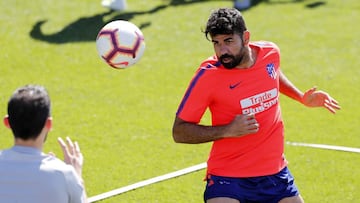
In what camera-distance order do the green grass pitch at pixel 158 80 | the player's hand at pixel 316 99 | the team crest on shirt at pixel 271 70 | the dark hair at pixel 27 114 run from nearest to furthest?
the dark hair at pixel 27 114
the team crest on shirt at pixel 271 70
the player's hand at pixel 316 99
the green grass pitch at pixel 158 80

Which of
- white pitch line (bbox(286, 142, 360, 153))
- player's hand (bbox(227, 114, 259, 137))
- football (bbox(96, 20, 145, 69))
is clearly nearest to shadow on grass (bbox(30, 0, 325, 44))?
white pitch line (bbox(286, 142, 360, 153))

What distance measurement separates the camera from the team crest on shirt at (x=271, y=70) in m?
7.44

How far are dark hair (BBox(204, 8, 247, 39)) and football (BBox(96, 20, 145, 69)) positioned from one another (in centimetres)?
174

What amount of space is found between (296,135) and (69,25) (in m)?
7.46

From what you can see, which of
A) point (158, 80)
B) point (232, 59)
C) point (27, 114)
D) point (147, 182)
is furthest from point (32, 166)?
point (158, 80)

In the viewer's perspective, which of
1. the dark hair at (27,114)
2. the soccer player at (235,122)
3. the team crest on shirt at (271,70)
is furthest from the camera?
the team crest on shirt at (271,70)

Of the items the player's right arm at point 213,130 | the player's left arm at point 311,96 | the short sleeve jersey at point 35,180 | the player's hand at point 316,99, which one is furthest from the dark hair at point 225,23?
the short sleeve jersey at point 35,180

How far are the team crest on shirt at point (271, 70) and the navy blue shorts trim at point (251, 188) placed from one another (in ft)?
2.96

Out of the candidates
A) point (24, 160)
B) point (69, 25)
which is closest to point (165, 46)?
point (69, 25)

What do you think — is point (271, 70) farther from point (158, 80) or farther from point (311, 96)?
point (158, 80)

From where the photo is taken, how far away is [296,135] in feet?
39.3

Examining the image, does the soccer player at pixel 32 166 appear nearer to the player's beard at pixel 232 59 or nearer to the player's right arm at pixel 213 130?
the player's right arm at pixel 213 130

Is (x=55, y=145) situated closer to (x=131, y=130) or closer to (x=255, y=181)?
(x=131, y=130)

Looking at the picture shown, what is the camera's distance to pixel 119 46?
28.1ft
